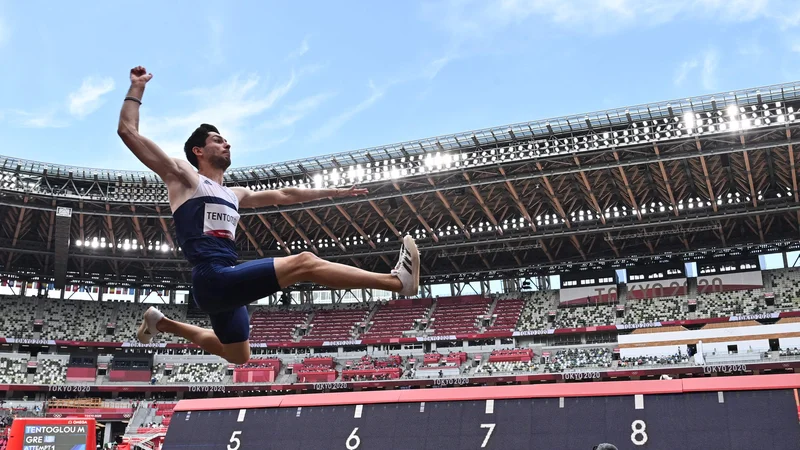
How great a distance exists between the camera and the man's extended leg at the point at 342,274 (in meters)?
4.85

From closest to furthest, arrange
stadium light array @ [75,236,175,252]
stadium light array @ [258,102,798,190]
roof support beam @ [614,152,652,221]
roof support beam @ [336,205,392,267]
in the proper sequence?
stadium light array @ [258,102,798,190], roof support beam @ [614,152,652,221], roof support beam @ [336,205,392,267], stadium light array @ [75,236,175,252]

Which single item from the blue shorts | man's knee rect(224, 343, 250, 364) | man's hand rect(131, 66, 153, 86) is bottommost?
man's knee rect(224, 343, 250, 364)

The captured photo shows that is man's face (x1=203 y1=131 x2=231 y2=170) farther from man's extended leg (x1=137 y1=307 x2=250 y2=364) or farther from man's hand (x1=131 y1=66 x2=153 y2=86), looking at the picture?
man's extended leg (x1=137 y1=307 x2=250 y2=364)

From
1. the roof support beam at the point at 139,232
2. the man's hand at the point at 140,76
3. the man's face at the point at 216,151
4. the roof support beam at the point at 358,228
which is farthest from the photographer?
the roof support beam at the point at 139,232

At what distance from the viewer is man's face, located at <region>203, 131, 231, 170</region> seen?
5.60m

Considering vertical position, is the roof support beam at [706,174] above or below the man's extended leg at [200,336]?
above

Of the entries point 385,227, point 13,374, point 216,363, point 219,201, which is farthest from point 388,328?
point 219,201

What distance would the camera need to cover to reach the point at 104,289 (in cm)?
6116

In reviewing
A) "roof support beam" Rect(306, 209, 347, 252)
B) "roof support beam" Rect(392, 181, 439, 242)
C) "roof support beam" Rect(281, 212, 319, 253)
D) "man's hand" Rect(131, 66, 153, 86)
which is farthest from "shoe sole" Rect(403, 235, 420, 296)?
"roof support beam" Rect(281, 212, 319, 253)

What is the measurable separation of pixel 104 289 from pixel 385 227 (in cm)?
2782

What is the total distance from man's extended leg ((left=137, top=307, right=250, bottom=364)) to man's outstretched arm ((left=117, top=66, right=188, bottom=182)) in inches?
47.9

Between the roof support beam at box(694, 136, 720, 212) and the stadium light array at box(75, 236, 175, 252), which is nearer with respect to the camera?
the roof support beam at box(694, 136, 720, 212)
